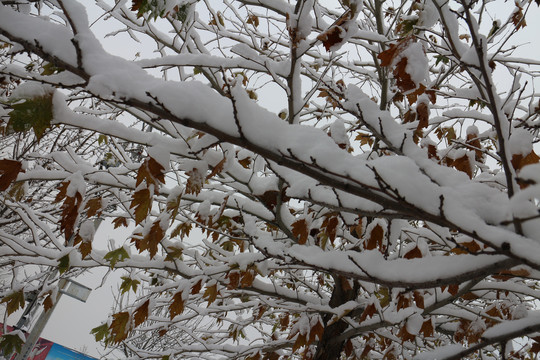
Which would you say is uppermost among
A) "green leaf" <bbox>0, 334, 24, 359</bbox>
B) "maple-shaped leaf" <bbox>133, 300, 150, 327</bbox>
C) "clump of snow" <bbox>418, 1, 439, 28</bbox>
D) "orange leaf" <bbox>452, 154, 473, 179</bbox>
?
"clump of snow" <bbox>418, 1, 439, 28</bbox>

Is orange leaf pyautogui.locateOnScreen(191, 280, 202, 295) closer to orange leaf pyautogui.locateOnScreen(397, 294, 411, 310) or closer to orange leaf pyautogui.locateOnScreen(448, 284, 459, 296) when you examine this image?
orange leaf pyautogui.locateOnScreen(397, 294, 411, 310)

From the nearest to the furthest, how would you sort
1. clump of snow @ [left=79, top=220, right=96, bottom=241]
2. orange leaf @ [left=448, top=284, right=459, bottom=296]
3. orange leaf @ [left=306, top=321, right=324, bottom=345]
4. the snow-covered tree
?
the snow-covered tree → orange leaf @ [left=448, top=284, right=459, bottom=296] → clump of snow @ [left=79, top=220, right=96, bottom=241] → orange leaf @ [left=306, top=321, right=324, bottom=345]

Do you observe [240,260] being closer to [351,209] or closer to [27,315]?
[351,209]

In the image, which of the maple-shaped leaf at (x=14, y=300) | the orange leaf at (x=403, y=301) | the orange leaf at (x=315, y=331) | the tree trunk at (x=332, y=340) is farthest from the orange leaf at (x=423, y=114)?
the maple-shaped leaf at (x=14, y=300)

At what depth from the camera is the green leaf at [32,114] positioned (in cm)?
118

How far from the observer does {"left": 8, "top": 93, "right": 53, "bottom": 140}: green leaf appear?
3.86 ft

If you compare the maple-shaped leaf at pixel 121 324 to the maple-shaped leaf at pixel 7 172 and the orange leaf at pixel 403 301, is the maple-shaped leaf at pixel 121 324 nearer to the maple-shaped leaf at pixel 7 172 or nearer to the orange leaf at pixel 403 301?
the maple-shaped leaf at pixel 7 172

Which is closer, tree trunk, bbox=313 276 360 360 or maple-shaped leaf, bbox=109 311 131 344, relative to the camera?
maple-shaped leaf, bbox=109 311 131 344

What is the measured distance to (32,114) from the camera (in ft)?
4.00

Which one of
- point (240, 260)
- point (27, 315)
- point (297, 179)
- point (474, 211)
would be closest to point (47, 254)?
point (240, 260)

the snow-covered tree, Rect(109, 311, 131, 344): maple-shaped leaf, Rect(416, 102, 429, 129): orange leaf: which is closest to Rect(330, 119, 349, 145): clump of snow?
the snow-covered tree

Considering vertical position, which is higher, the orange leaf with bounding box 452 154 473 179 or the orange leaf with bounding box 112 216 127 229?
the orange leaf with bounding box 452 154 473 179

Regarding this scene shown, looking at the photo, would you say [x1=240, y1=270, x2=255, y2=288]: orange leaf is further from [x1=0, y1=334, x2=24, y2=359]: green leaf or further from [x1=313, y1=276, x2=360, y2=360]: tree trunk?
[x1=0, y1=334, x2=24, y2=359]: green leaf

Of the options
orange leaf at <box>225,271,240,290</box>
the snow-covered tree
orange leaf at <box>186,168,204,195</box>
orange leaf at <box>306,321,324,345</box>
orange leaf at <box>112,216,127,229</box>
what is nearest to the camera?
the snow-covered tree
